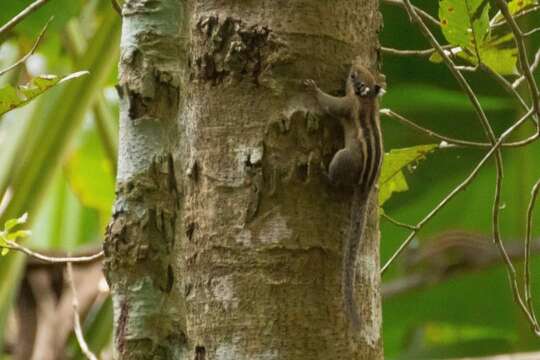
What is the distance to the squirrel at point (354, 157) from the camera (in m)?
1.44

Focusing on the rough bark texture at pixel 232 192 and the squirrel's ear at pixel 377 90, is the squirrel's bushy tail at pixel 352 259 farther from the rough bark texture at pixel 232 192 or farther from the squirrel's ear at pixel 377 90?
the squirrel's ear at pixel 377 90

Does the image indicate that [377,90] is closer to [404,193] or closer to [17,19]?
[17,19]

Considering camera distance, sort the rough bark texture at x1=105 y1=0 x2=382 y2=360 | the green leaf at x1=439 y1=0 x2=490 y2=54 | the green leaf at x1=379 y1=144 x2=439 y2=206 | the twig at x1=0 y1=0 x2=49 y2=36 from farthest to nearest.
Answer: the green leaf at x1=379 y1=144 x2=439 y2=206 → the green leaf at x1=439 y1=0 x2=490 y2=54 → the twig at x1=0 y1=0 x2=49 y2=36 → the rough bark texture at x1=105 y1=0 x2=382 y2=360

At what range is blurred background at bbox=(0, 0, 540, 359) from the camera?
11.0ft

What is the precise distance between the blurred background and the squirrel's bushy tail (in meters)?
1.72

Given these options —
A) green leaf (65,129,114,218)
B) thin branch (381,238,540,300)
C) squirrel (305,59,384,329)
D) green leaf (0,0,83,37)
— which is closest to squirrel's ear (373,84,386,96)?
squirrel (305,59,384,329)

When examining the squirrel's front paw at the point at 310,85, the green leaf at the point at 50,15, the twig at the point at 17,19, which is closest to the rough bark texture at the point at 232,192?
the squirrel's front paw at the point at 310,85

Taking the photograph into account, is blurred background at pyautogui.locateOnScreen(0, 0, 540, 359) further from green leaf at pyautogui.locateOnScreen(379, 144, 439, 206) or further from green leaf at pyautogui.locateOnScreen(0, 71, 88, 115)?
green leaf at pyautogui.locateOnScreen(0, 71, 88, 115)

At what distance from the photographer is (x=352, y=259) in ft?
4.74

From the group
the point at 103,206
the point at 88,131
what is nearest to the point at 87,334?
the point at 103,206

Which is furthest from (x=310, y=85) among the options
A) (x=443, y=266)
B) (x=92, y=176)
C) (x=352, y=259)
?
(x=92, y=176)

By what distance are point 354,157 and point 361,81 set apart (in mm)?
131

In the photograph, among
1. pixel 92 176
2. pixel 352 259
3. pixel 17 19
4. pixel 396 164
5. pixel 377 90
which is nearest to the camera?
pixel 352 259

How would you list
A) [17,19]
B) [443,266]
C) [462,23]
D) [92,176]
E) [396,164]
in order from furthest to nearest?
1. [92,176]
2. [443,266]
3. [396,164]
4. [462,23]
5. [17,19]
